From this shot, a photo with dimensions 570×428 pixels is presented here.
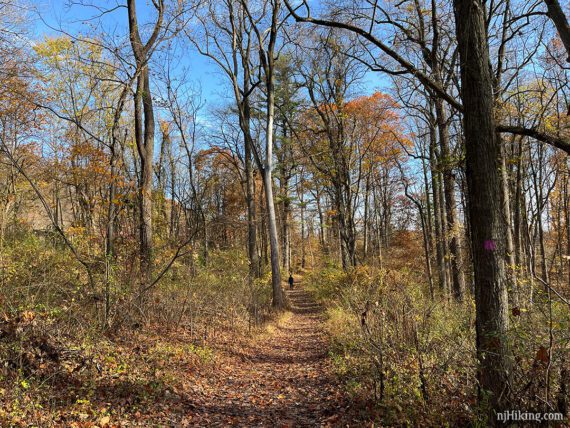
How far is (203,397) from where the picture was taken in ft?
17.0

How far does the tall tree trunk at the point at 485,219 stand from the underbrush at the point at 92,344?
385cm

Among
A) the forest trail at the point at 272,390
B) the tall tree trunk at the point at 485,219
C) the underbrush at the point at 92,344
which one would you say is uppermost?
the tall tree trunk at the point at 485,219

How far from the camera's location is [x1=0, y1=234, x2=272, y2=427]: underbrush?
3.96 meters

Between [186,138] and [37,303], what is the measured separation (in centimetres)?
1738

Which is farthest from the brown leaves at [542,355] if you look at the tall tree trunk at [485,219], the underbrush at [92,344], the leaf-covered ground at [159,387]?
the underbrush at [92,344]

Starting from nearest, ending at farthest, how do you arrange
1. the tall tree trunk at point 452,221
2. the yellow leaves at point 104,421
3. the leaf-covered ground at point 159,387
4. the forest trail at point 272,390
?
the yellow leaves at point 104,421 → the leaf-covered ground at point 159,387 → the forest trail at point 272,390 → the tall tree trunk at point 452,221

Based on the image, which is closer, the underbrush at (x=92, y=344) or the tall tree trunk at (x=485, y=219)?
the tall tree trunk at (x=485, y=219)

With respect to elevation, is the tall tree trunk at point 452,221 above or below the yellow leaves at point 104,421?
above

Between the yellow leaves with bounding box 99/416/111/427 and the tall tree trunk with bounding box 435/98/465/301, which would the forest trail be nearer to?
the yellow leaves with bounding box 99/416/111/427

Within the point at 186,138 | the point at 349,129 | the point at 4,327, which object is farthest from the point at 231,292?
the point at 186,138

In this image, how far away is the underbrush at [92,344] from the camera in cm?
396

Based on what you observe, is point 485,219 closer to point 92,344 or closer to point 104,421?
point 104,421

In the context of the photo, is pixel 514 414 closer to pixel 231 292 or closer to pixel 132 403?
pixel 132 403

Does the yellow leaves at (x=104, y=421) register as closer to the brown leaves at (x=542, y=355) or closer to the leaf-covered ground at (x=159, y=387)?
the leaf-covered ground at (x=159, y=387)
